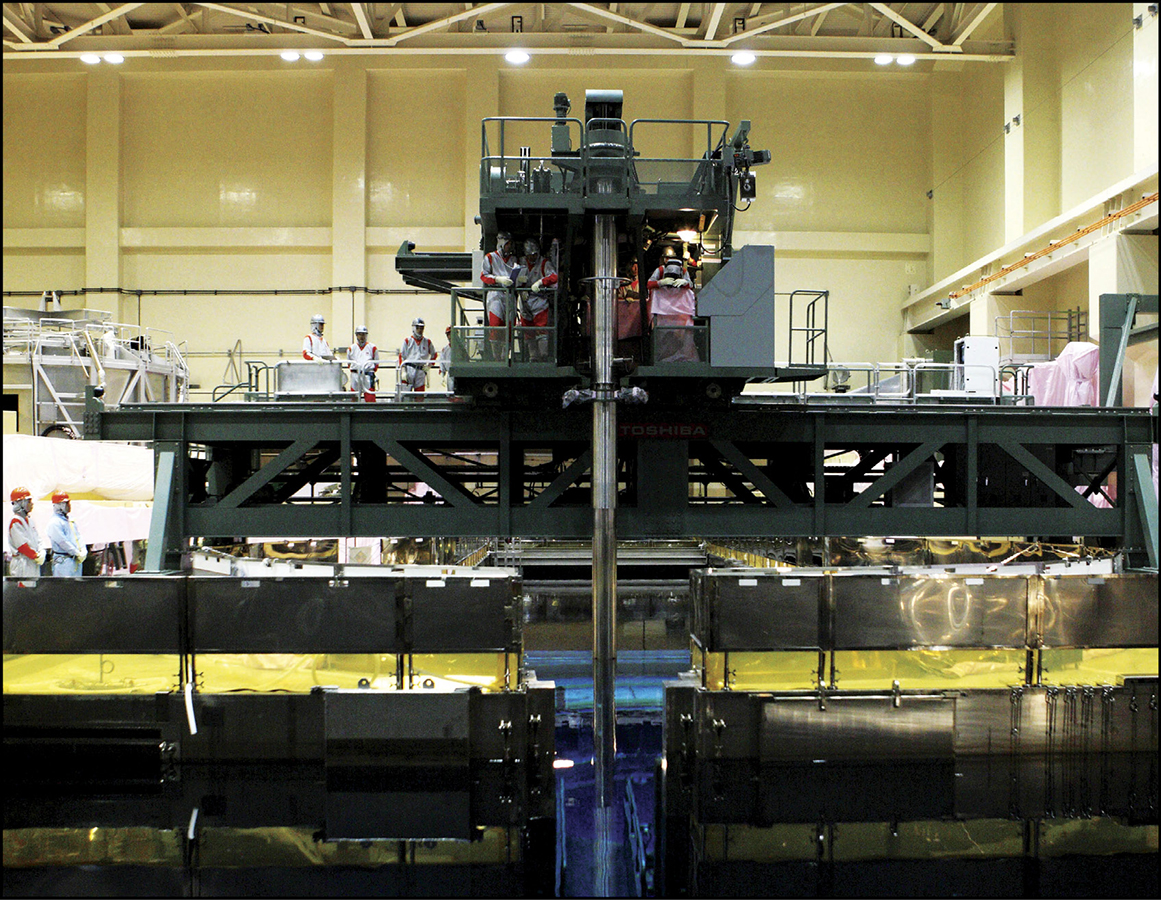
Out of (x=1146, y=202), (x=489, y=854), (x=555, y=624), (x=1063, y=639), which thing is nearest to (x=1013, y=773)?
(x=1063, y=639)

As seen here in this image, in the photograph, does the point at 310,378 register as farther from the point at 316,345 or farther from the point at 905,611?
the point at 905,611

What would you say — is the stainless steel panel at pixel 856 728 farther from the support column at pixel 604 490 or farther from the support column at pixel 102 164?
the support column at pixel 102 164

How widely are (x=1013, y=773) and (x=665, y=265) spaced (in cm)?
655

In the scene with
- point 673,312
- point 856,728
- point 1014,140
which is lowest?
point 856,728

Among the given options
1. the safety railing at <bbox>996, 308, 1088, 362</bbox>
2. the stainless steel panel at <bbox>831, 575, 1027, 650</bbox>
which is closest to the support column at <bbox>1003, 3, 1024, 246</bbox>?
the safety railing at <bbox>996, 308, 1088, 362</bbox>

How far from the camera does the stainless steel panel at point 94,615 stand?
871 centimetres

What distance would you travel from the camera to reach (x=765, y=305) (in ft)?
34.5

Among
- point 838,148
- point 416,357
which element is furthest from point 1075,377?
point 416,357

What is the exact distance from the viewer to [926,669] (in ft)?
29.6

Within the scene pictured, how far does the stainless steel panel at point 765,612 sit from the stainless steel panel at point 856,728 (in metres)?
0.58

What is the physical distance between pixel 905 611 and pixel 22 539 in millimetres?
12741

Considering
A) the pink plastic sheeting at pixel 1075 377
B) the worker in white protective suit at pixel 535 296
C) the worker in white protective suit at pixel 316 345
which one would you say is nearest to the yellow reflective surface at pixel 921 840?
the worker in white protective suit at pixel 535 296

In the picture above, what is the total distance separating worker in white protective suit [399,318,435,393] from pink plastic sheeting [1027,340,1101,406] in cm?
1289

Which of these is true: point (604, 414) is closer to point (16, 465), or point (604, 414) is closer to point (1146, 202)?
point (16, 465)
